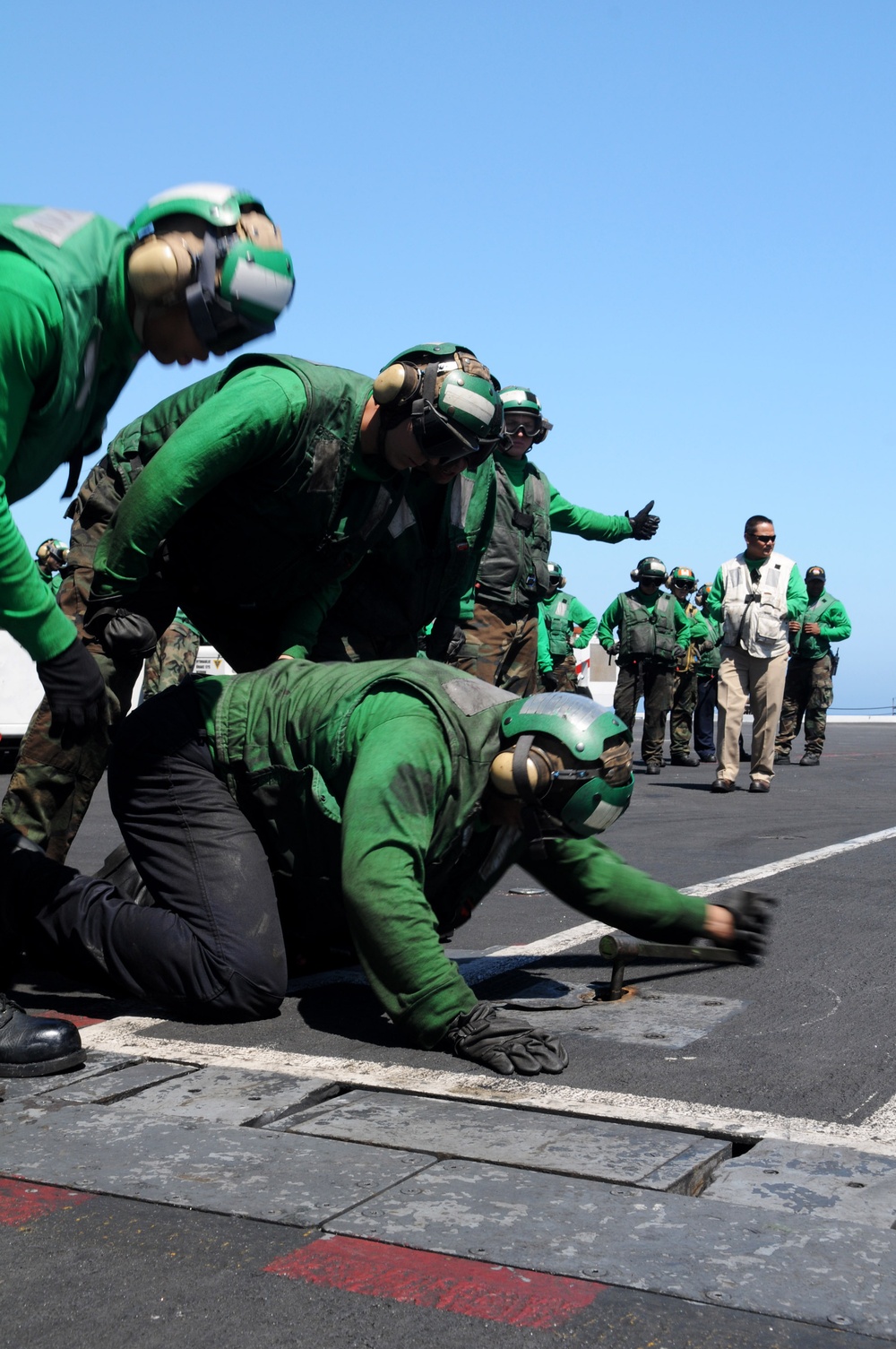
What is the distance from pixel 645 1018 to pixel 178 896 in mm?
1318

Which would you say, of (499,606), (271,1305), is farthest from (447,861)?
(499,606)

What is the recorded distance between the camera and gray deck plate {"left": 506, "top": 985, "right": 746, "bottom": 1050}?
3.91 metres

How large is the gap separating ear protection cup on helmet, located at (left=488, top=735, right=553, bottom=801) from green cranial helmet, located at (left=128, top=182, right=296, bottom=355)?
4.00 feet

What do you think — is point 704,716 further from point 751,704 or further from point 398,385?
point 398,385

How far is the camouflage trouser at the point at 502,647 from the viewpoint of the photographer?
28.8 ft

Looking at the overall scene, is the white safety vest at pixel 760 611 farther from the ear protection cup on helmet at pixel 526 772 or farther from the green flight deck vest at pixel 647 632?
the ear protection cup on helmet at pixel 526 772

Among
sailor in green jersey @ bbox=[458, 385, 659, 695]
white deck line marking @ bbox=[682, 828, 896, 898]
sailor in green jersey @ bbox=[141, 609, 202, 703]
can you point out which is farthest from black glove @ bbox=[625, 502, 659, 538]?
sailor in green jersey @ bbox=[141, 609, 202, 703]

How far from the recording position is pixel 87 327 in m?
3.41

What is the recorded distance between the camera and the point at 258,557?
482 centimetres

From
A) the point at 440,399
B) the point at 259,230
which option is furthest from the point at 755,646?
the point at 259,230

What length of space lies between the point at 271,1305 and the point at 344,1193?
424 millimetres

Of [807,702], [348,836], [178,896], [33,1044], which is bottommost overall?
[33,1044]

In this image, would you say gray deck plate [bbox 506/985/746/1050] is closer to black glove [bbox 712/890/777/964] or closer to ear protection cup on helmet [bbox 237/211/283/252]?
black glove [bbox 712/890/777/964]

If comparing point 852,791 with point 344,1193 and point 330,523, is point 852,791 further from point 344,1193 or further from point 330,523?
point 344,1193
